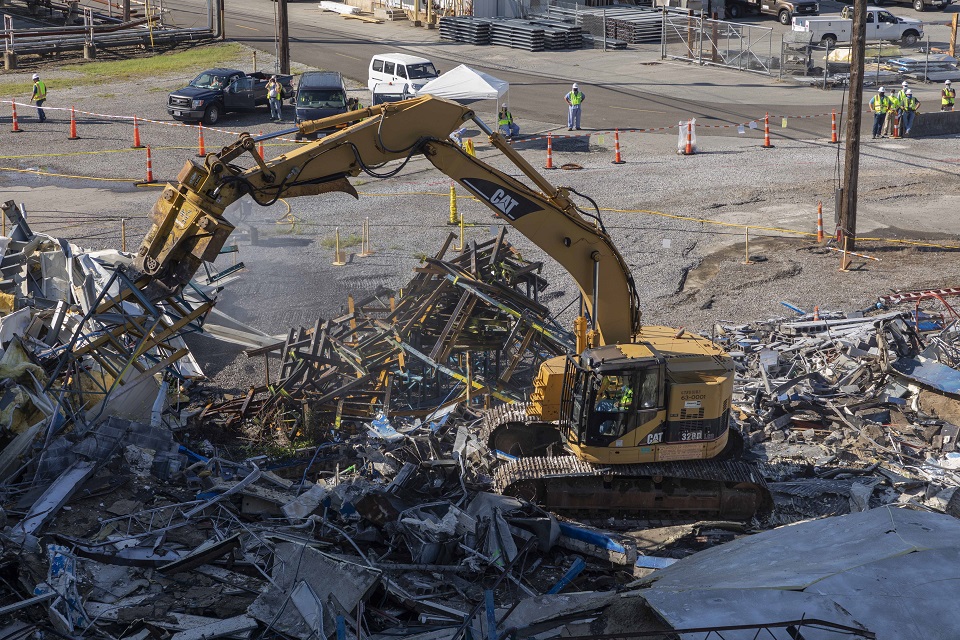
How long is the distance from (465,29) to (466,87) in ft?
58.1

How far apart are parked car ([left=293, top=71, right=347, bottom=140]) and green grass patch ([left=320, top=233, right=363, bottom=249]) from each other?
10609 millimetres

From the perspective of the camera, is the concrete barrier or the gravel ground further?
the concrete barrier

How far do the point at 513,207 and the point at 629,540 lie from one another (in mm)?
4230

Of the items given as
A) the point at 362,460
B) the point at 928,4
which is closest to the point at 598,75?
the point at 928,4

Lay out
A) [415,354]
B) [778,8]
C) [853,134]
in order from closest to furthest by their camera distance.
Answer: [415,354] < [853,134] < [778,8]

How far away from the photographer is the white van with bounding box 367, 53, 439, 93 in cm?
3525

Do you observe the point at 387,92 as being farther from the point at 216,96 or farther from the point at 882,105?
the point at 882,105

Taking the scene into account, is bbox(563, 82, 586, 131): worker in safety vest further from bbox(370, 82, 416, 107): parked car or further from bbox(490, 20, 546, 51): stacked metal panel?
bbox(490, 20, 546, 51): stacked metal panel

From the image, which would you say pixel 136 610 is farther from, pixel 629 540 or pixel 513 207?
pixel 513 207

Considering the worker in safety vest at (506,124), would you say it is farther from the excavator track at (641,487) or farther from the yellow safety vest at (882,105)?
the excavator track at (641,487)

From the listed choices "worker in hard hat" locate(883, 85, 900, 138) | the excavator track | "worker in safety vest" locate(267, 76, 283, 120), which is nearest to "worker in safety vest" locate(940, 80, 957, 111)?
"worker in hard hat" locate(883, 85, 900, 138)

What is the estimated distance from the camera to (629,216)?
2523cm

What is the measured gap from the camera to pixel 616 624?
8.76 meters

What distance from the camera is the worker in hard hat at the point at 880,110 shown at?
1256 inches
